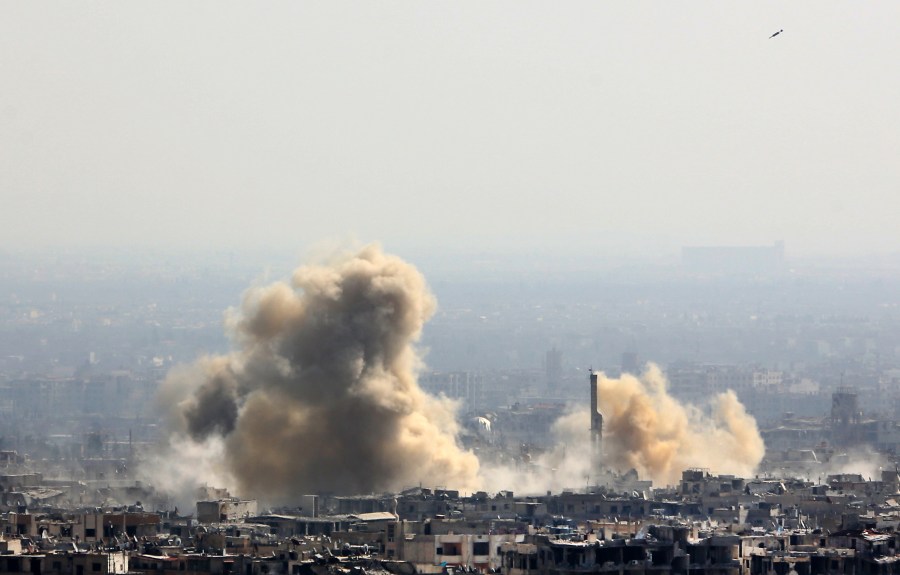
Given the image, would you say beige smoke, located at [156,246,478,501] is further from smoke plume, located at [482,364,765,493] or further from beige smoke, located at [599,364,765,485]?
beige smoke, located at [599,364,765,485]

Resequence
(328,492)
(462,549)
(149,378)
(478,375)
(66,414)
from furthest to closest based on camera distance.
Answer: (478,375)
(149,378)
(66,414)
(328,492)
(462,549)

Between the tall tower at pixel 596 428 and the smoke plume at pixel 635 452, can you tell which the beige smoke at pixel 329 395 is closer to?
the smoke plume at pixel 635 452

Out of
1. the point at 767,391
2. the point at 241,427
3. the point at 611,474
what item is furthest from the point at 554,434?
the point at 767,391

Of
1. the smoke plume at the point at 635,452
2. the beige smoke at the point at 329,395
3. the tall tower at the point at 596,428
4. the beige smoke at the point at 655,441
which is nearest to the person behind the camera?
the beige smoke at the point at 329,395

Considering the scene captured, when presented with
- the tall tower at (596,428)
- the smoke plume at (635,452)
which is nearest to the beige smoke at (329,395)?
the smoke plume at (635,452)

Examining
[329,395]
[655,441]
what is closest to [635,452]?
[655,441]

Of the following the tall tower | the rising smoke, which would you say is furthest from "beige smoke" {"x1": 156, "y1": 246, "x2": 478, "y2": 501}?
the tall tower

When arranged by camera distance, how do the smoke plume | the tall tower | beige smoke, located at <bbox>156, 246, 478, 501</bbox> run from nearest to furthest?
1. beige smoke, located at <bbox>156, 246, 478, 501</bbox>
2. the smoke plume
3. the tall tower

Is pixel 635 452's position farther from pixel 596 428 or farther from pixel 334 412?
pixel 334 412

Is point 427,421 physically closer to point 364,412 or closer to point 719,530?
point 364,412
